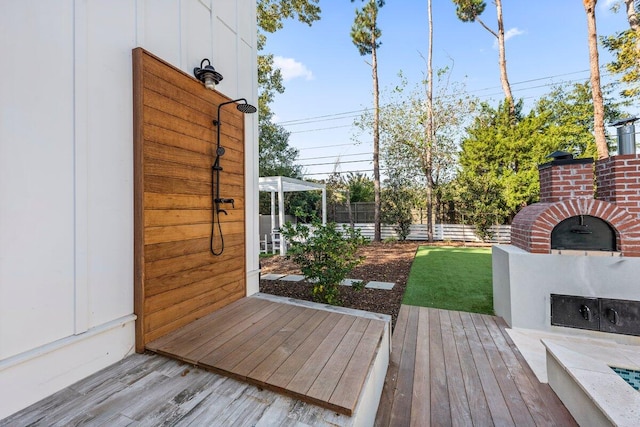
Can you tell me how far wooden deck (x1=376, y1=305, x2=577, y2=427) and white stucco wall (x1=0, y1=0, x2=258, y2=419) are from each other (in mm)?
1799

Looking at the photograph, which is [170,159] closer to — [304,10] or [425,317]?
[425,317]

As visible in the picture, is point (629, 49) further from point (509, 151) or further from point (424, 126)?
point (424, 126)

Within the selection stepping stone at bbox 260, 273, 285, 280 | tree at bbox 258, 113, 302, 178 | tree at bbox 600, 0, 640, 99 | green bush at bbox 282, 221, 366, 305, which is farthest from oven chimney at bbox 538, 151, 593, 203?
tree at bbox 258, 113, 302, 178

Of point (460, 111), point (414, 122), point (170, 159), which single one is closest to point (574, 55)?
point (460, 111)

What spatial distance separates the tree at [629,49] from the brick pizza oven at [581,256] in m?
6.82

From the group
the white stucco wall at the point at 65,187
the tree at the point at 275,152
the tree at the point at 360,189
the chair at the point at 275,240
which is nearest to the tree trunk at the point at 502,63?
the tree at the point at 360,189

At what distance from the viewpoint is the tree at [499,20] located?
8.89 metres

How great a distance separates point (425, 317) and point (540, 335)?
42.0 inches

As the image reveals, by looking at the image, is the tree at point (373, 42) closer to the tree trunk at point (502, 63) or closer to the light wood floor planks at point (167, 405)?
the tree trunk at point (502, 63)

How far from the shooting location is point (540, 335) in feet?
8.65

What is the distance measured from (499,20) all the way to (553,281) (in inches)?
398

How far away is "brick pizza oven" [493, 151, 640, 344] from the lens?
2.48m

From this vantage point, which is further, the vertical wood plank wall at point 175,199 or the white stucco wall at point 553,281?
the white stucco wall at point 553,281

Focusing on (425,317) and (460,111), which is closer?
(425,317)
